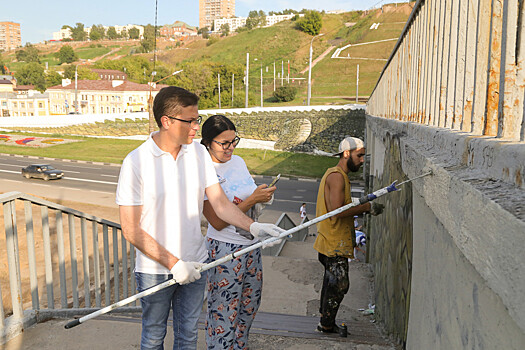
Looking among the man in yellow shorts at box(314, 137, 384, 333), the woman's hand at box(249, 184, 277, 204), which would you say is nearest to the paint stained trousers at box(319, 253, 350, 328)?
the man in yellow shorts at box(314, 137, 384, 333)

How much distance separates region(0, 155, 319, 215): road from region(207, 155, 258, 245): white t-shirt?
48.4 ft

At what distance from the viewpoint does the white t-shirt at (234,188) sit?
9.87 ft

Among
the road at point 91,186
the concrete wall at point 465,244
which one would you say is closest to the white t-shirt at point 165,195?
the concrete wall at point 465,244

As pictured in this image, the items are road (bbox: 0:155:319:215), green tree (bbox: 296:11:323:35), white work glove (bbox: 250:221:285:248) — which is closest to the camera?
white work glove (bbox: 250:221:285:248)

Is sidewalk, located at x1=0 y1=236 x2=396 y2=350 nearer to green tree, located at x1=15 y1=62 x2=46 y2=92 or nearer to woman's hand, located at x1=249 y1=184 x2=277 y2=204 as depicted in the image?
woman's hand, located at x1=249 y1=184 x2=277 y2=204

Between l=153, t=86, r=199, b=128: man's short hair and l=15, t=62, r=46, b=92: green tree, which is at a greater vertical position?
l=15, t=62, r=46, b=92: green tree

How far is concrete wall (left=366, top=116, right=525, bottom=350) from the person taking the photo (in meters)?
0.96

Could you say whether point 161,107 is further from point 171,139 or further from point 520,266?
point 520,266

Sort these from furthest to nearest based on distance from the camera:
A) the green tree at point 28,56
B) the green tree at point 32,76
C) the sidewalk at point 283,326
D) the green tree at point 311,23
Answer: the green tree at point 28,56, the green tree at point 311,23, the green tree at point 32,76, the sidewalk at point 283,326

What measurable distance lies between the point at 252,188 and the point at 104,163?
95.8 feet

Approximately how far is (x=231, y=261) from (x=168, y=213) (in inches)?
25.5

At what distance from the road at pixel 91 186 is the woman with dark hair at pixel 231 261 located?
14.8 metres

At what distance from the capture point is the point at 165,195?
2471mm

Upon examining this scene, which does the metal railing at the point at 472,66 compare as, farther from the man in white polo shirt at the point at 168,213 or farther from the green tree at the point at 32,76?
the green tree at the point at 32,76
